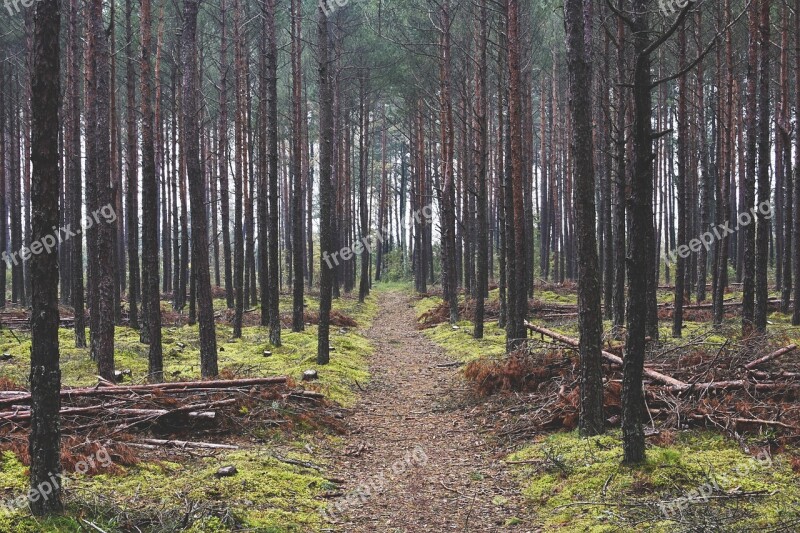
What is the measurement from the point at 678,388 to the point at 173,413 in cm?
621

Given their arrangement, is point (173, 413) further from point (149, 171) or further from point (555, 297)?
point (555, 297)

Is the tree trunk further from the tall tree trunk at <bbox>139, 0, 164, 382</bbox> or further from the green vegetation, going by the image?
the green vegetation

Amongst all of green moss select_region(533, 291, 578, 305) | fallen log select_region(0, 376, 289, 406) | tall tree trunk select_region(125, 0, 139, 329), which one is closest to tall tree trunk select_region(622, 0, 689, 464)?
fallen log select_region(0, 376, 289, 406)

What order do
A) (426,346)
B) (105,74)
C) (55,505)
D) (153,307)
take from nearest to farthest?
(55,505) → (105,74) → (153,307) → (426,346)

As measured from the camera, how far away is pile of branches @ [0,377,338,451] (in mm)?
6832

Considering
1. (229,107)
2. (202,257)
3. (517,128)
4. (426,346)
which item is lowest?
(426,346)

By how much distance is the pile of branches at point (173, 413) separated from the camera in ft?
22.4

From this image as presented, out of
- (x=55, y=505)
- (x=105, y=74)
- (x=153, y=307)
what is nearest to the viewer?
(x=55, y=505)

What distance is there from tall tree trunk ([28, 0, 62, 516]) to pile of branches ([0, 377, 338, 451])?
2147 millimetres

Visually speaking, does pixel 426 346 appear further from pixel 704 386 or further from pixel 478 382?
pixel 704 386

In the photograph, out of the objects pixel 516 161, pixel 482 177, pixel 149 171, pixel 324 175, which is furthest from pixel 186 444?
pixel 482 177

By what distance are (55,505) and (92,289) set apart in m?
9.63

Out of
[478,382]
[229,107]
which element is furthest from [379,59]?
[478,382]

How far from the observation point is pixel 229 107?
104ft
